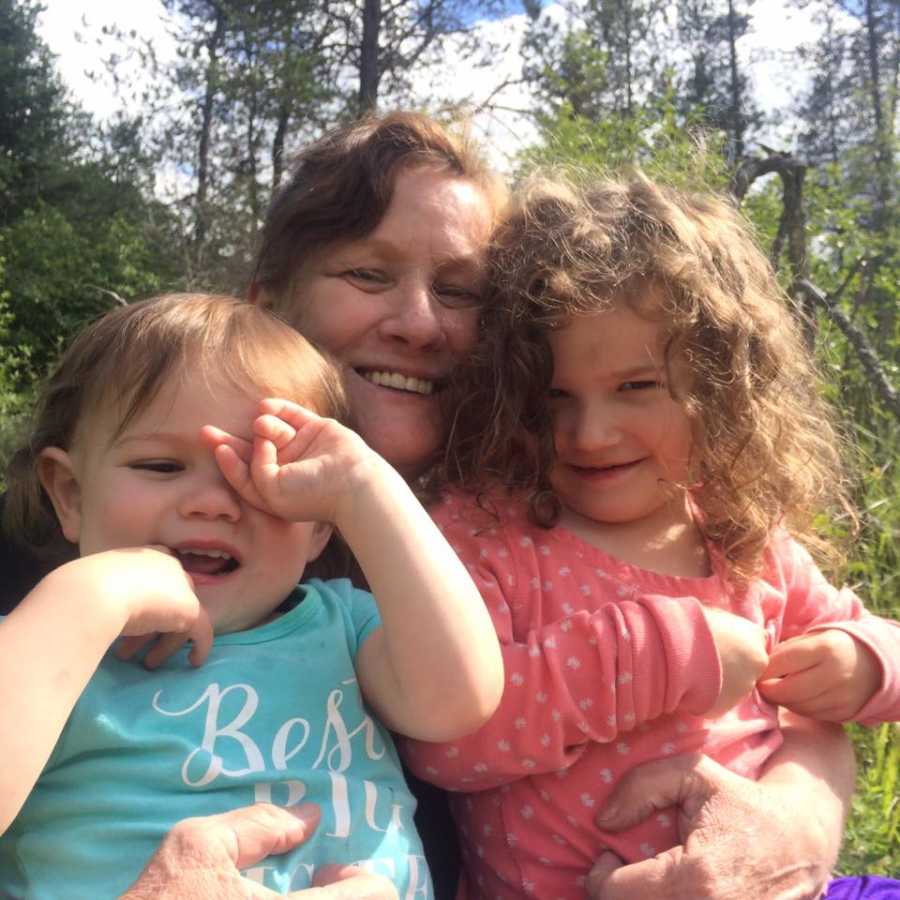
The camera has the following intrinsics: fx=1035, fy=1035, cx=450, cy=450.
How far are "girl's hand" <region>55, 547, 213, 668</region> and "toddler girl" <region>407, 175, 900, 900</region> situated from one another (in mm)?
490

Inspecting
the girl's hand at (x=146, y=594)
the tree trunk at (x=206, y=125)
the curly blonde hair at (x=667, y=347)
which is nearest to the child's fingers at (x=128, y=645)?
the girl's hand at (x=146, y=594)

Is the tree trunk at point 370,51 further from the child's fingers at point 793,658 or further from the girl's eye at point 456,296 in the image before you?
the child's fingers at point 793,658

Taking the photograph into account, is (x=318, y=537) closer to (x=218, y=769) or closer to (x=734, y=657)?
(x=218, y=769)

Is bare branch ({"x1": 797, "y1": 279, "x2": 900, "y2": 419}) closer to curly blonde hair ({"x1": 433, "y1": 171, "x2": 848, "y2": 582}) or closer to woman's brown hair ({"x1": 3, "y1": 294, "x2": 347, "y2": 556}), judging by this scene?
curly blonde hair ({"x1": 433, "y1": 171, "x2": 848, "y2": 582})

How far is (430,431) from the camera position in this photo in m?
2.28

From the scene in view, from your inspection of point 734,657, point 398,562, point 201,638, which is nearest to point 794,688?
point 734,657

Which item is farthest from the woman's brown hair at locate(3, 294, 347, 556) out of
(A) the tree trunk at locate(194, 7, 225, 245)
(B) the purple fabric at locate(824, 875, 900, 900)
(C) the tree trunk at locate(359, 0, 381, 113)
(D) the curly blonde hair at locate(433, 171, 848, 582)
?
(A) the tree trunk at locate(194, 7, 225, 245)

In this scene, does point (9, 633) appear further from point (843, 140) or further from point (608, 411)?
point (843, 140)

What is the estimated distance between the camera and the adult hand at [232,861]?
1.34 m

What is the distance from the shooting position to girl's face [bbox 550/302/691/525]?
2.03 meters

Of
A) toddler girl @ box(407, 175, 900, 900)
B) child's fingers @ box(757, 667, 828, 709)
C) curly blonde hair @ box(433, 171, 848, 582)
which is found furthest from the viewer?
curly blonde hair @ box(433, 171, 848, 582)

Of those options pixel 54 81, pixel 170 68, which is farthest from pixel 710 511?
pixel 54 81

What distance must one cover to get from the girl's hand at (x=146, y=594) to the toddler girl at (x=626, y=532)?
49 centimetres

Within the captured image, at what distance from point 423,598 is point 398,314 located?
885 millimetres
